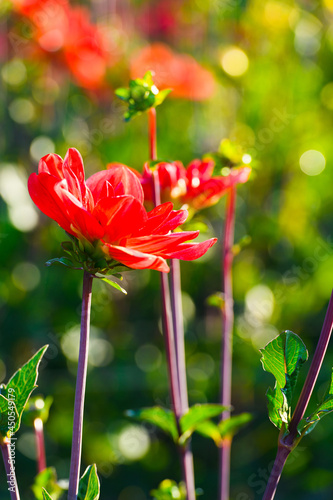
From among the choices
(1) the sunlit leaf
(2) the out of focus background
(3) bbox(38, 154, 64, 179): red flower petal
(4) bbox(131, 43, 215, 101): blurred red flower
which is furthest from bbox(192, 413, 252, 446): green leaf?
(4) bbox(131, 43, 215, 101): blurred red flower

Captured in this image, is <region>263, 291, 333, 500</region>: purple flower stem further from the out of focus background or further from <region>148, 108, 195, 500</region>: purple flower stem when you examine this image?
the out of focus background

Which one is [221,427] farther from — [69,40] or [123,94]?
[69,40]

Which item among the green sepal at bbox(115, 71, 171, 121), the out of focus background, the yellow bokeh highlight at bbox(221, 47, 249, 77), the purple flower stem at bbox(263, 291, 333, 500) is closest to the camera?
the purple flower stem at bbox(263, 291, 333, 500)

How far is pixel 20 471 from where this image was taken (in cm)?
102

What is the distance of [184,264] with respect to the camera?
1.15 metres

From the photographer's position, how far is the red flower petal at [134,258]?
0.92ft

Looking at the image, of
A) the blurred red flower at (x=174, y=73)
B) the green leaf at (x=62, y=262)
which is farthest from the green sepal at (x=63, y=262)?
the blurred red flower at (x=174, y=73)

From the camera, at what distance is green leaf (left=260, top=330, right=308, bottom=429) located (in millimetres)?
287

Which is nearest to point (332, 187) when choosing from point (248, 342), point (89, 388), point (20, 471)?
point (248, 342)

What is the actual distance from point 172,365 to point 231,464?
700 millimetres

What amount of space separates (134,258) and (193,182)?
0.16 metres

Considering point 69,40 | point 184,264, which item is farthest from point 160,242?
point 69,40

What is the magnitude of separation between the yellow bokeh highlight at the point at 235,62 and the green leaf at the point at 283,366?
1007mm

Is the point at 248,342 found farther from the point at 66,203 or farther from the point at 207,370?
the point at 66,203
